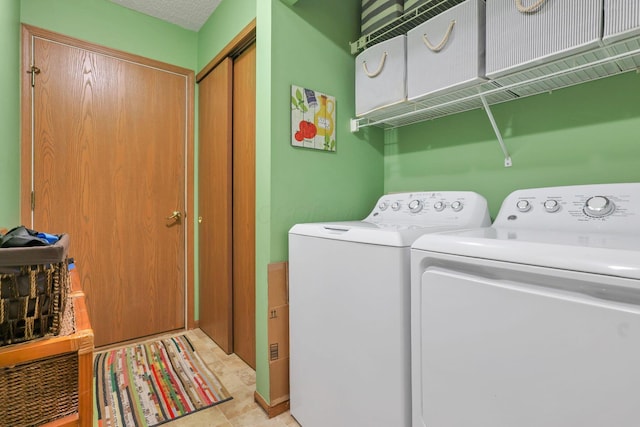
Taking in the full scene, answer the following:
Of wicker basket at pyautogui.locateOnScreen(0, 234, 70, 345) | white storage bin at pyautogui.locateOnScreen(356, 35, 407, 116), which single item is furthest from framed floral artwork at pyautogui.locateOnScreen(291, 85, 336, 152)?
wicker basket at pyautogui.locateOnScreen(0, 234, 70, 345)

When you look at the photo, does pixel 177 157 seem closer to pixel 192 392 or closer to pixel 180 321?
pixel 180 321

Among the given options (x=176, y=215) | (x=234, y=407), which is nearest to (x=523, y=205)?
(x=234, y=407)

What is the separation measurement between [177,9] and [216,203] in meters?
1.45

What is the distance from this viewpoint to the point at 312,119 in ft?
5.36

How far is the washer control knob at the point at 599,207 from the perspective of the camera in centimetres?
100

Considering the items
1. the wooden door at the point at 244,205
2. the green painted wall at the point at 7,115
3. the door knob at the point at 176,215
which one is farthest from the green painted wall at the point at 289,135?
the door knob at the point at 176,215

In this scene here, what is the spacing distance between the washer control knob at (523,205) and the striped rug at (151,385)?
173cm

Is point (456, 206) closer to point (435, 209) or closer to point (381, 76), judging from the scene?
point (435, 209)

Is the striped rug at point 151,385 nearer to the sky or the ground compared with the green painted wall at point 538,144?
nearer to the ground

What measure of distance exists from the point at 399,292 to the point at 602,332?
1.57ft

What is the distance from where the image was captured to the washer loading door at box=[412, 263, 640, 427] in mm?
596

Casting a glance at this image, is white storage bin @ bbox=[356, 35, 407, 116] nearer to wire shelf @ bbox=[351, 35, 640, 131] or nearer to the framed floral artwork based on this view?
wire shelf @ bbox=[351, 35, 640, 131]

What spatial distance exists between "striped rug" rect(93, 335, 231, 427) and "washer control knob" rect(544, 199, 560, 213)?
179cm

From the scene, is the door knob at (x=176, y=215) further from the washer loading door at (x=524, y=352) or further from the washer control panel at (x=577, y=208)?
the washer control panel at (x=577, y=208)
